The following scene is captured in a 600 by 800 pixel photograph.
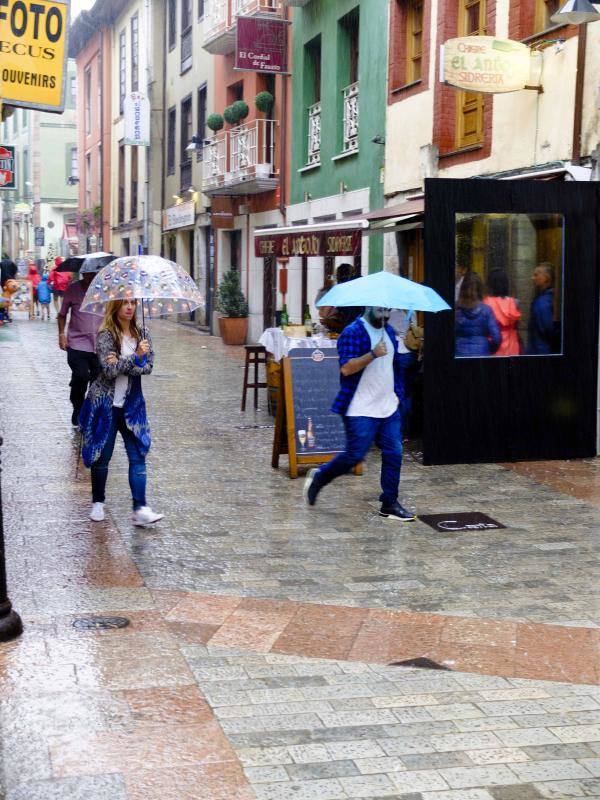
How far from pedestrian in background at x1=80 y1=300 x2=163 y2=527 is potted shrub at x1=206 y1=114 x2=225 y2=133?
1960cm

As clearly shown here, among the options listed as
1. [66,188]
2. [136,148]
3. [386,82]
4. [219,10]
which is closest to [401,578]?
[386,82]

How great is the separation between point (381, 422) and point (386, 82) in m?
10.2

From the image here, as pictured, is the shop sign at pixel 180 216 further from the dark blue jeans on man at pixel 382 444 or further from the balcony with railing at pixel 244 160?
the dark blue jeans on man at pixel 382 444

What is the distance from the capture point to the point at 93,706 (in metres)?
4.45

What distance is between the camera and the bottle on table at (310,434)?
962cm

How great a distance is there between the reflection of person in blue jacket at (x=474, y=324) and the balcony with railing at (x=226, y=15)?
14.0 metres

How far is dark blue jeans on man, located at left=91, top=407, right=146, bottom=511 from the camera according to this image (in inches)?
290

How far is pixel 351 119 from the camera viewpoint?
18812 mm

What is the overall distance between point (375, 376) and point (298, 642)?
114 inches

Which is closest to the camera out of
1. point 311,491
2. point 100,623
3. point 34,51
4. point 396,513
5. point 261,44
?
point 100,623

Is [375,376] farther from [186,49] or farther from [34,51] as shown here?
[186,49]

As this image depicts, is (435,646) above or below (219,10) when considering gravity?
below

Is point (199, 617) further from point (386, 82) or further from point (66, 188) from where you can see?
point (66, 188)

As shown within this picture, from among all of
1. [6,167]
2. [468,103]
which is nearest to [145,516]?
[468,103]
